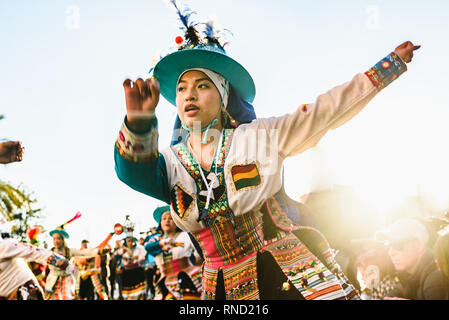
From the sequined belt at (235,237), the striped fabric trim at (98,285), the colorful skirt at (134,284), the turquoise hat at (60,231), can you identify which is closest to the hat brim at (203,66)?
the sequined belt at (235,237)

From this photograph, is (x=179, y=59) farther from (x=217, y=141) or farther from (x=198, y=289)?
(x=198, y=289)

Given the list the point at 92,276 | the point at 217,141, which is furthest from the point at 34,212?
the point at 217,141

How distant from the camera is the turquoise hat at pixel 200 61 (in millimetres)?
2236

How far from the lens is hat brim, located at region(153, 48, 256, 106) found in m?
2.23

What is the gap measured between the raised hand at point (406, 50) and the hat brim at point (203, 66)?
907 mm

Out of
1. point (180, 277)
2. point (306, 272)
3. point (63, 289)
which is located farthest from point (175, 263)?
A: point (306, 272)

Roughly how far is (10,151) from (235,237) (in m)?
1.50

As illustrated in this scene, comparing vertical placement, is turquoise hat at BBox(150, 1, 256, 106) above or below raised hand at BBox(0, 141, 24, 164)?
above

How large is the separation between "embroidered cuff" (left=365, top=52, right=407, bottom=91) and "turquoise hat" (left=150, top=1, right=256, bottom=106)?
2.68 ft

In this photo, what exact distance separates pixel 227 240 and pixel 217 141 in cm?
59

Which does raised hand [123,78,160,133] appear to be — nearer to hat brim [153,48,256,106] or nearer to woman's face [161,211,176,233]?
hat brim [153,48,256,106]

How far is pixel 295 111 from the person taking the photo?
1.94 m

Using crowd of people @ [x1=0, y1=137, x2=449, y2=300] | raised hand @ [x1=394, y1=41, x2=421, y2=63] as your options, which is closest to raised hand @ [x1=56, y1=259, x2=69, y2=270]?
crowd of people @ [x1=0, y1=137, x2=449, y2=300]

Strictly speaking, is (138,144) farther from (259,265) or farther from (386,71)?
(386,71)
